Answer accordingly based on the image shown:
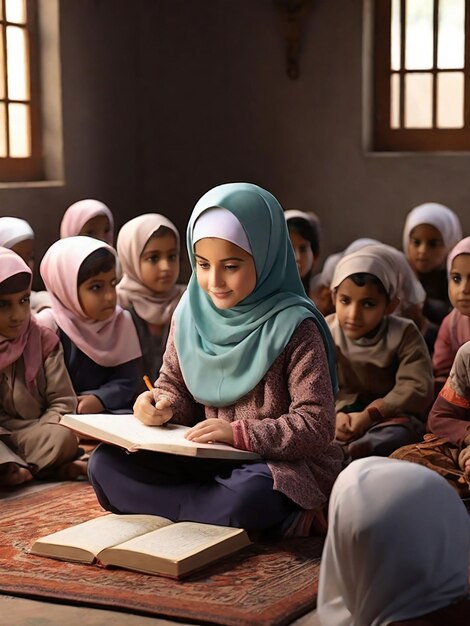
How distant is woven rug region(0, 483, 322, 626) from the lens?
3055 millimetres

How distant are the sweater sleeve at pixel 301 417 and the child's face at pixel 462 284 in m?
1.43

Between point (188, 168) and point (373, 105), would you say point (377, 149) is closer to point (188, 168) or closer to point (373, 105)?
point (373, 105)

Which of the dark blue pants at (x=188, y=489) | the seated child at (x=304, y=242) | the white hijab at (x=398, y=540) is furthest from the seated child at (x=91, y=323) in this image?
the white hijab at (x=398, y=540)

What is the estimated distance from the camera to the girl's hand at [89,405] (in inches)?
194

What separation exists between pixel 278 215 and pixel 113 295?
1571 millimetres

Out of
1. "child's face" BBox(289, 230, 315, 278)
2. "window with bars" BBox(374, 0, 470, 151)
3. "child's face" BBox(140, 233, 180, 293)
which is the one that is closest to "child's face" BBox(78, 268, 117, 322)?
"child's face" BBox(140, 233, 180, 293)

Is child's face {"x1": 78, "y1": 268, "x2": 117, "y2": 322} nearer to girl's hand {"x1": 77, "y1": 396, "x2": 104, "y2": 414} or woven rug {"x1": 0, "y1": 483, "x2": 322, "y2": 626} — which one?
girl's hand {"x1": 77, "y1": 396, "x2": 104, "y2": 414}

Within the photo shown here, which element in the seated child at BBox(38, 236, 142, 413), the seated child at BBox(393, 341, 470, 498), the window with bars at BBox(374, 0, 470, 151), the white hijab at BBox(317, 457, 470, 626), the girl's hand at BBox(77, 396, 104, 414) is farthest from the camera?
the window with bars at BBox(374, 0, 470, 151)

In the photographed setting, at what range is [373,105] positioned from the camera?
8.29 m

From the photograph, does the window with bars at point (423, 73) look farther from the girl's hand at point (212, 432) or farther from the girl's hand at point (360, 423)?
the girl's hand at point (212, 432)

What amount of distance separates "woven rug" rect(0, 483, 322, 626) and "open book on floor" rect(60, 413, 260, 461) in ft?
0.99

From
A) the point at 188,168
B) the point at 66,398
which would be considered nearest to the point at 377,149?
the point at 188,168

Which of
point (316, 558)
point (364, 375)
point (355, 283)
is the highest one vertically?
point (355, 283)

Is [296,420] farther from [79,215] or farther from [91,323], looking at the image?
[79,215]
